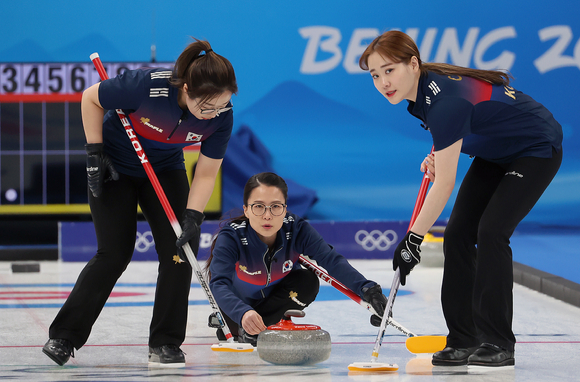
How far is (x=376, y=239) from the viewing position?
253 inches

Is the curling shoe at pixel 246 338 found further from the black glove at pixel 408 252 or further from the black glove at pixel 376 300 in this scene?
the black glove at pixel 408 252

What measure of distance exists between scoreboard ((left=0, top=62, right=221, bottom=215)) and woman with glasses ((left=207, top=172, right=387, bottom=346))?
16.4ft

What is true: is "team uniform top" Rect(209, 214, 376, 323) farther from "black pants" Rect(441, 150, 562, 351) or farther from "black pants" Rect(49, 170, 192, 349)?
"black pants" Rect(441, 150, 562, 351)

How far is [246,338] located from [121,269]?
57 cm

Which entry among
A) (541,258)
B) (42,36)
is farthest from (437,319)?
(42,36)

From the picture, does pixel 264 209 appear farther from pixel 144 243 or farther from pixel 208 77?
pixel 144 243

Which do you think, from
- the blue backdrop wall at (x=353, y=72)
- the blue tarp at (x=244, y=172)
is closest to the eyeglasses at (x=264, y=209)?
the blue tarp at (x=244, y=172)

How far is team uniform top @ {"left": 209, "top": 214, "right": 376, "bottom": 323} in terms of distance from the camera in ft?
8.05

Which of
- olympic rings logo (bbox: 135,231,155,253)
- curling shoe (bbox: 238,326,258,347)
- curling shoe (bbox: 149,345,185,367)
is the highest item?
curling shoe (bbox: 149,345,185,367)

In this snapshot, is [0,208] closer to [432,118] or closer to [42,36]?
[42,36]

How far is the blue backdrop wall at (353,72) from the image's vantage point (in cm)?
906

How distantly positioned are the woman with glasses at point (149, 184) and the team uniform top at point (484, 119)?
66 cm

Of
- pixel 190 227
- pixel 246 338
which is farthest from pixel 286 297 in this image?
pixel 190 227

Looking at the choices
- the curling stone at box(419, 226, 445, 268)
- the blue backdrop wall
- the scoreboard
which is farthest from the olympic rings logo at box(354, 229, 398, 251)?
the blue backdrop wall
